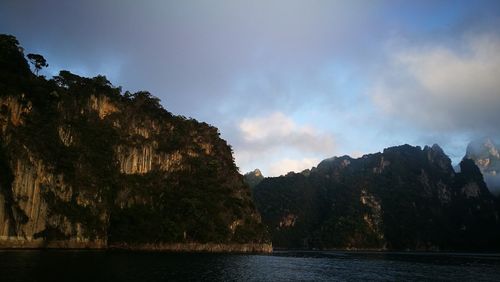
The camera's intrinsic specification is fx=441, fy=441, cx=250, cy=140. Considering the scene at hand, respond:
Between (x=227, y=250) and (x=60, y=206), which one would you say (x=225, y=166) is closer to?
(x=227, y=250)

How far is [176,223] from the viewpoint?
141500mm

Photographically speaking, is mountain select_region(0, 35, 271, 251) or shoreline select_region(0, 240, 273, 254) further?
mountain select_region(0, 35, 271, 251)

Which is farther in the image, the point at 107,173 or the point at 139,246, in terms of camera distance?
the point at 107,173

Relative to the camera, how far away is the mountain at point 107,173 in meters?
102

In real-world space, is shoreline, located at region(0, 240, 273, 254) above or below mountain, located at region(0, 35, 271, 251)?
below

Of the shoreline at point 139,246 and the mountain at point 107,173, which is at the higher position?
the mountain at point 107,173

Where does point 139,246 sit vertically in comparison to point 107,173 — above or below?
below

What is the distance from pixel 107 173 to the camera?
440ft

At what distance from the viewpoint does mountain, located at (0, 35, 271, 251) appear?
102312 millimetres

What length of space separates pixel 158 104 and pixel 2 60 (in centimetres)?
Answer: 7219

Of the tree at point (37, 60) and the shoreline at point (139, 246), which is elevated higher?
the tree at point (37, 60)

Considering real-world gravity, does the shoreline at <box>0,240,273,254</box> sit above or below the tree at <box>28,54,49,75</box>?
below

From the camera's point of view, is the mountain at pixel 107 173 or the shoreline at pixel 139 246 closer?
the shoreline at pixel 139 246

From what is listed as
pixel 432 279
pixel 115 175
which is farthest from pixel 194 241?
pixel 432 279
